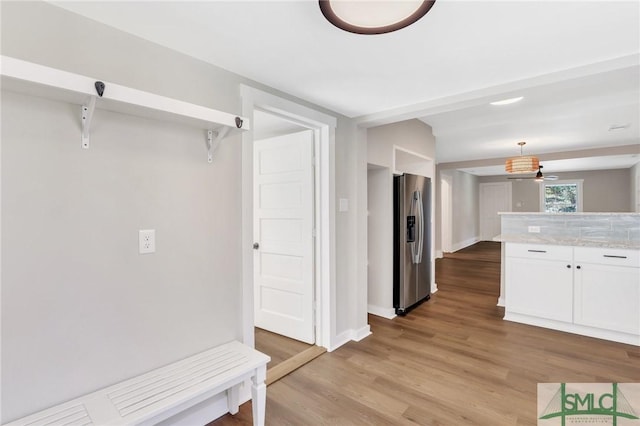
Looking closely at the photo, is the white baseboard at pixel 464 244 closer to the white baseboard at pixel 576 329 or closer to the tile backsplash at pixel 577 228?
the tile backsplash at pixel 577 228

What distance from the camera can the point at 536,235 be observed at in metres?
3.82

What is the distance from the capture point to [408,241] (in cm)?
384

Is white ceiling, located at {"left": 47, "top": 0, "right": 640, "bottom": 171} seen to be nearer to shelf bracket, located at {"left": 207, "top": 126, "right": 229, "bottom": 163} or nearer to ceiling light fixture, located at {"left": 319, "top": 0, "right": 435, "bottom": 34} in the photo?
ceiling light fixture, located at {"left": 319, "top": 0, "right": 435, "bottom": 34}

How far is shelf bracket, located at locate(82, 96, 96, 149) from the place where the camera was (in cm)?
136

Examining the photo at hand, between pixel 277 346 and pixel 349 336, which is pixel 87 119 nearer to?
pixel 277 346

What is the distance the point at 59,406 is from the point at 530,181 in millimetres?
11739

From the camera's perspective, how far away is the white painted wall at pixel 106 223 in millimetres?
1302

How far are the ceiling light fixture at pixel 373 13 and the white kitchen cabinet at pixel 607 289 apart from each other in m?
3.21

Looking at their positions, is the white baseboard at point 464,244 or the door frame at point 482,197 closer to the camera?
the white baseboard at point 464,244

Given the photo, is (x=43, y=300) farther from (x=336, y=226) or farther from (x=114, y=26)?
(x=336, y=226)

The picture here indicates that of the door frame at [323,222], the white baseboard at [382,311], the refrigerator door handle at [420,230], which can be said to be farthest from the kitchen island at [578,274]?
the door frame at [323,222]

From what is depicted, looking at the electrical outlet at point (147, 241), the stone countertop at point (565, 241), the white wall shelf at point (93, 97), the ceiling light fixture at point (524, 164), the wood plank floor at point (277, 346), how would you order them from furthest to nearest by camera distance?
the ceiling light fixture at point (524, 164) < the stone countertop at point (565, 241) < the wood plank floor at point (277, 346) < the electrical outlet at point (147, 241) < the white wall shelf at point (93, 97)

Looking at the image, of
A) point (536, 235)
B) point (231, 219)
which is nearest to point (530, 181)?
point (536, 235)

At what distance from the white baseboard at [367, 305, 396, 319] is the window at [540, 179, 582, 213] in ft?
28.0
